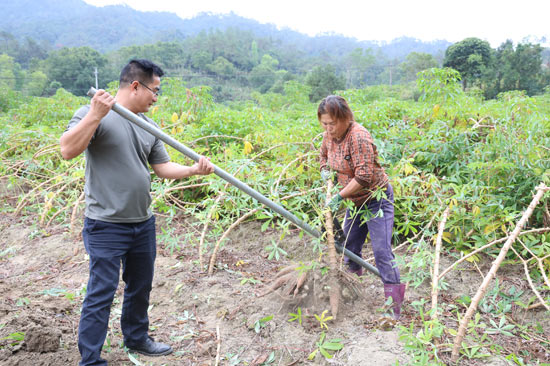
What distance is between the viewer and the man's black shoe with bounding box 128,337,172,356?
2.44 meters

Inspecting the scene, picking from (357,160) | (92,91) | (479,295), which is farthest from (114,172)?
(479,295)

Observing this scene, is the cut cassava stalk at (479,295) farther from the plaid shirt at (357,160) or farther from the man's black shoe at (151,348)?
the man's black shoe at (151,348)

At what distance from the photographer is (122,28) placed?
108 metres

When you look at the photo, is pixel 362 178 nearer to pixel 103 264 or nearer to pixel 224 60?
pixel 103 264

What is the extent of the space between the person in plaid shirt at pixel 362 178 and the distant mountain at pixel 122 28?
67486mm

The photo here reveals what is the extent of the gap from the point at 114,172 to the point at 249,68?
219ft

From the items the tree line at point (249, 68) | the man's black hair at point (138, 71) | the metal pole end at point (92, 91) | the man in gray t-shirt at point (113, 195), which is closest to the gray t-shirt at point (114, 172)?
the man in gray t-shirt at point (113, 195)

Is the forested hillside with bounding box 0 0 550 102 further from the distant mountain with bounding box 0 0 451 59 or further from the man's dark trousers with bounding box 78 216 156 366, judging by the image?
the man's dark trousers with bounding box 78 216 156 366

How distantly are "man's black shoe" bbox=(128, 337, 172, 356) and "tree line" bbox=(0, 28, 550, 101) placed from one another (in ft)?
19.5

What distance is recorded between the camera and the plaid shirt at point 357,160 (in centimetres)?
246

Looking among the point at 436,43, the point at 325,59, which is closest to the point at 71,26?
the point at 325,59

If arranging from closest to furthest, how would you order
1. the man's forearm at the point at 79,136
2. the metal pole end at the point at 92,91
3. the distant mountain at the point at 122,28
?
the man's forearm at the point at 79,136 < the metal pole end at the point at 92,91 < the distant mountain at the point at 122,28

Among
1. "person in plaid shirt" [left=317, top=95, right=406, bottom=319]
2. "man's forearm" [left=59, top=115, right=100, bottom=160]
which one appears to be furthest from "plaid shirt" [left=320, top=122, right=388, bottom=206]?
"man's forearm" [left=59, top=115, right=100, bottom=160]

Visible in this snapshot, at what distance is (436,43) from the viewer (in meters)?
114
